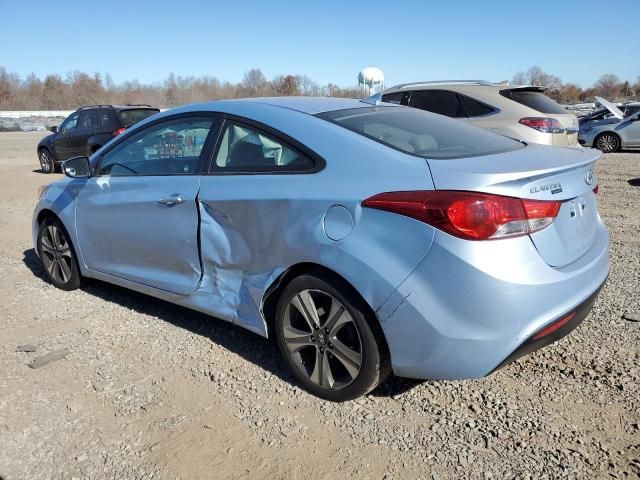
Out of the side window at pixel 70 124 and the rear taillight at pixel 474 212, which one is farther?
the side window at pixel 70 124

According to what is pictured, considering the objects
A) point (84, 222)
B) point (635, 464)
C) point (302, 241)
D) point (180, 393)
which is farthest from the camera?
point (84, 222)

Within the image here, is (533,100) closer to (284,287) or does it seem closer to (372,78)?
(284,287)

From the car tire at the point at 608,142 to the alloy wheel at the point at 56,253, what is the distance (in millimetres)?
15488

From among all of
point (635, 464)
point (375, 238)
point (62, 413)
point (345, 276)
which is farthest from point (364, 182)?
point (62, 413)

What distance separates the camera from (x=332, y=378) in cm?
300

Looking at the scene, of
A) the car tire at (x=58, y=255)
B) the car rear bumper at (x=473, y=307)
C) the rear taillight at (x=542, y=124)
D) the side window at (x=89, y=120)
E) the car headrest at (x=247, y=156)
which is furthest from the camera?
the side window at (x=89, y=120)

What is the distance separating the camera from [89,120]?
13.6m

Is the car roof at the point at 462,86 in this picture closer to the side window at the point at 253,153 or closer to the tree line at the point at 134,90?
the side window at the point at 253,153

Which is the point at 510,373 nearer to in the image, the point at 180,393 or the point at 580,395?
the point at 580,395

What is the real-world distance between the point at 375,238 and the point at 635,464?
1.48 m

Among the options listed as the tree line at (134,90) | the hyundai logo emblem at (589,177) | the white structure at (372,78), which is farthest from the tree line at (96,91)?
the hyundai logo emblem at (589,177)

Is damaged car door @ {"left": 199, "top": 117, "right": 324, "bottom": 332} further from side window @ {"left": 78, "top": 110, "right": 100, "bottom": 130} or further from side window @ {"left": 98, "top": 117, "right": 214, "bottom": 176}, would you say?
side window @ {"left": 78, "top": 110, "right": 100, "bottom": 130}

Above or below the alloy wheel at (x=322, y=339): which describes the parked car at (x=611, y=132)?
below

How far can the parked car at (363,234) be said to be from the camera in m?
2.49
